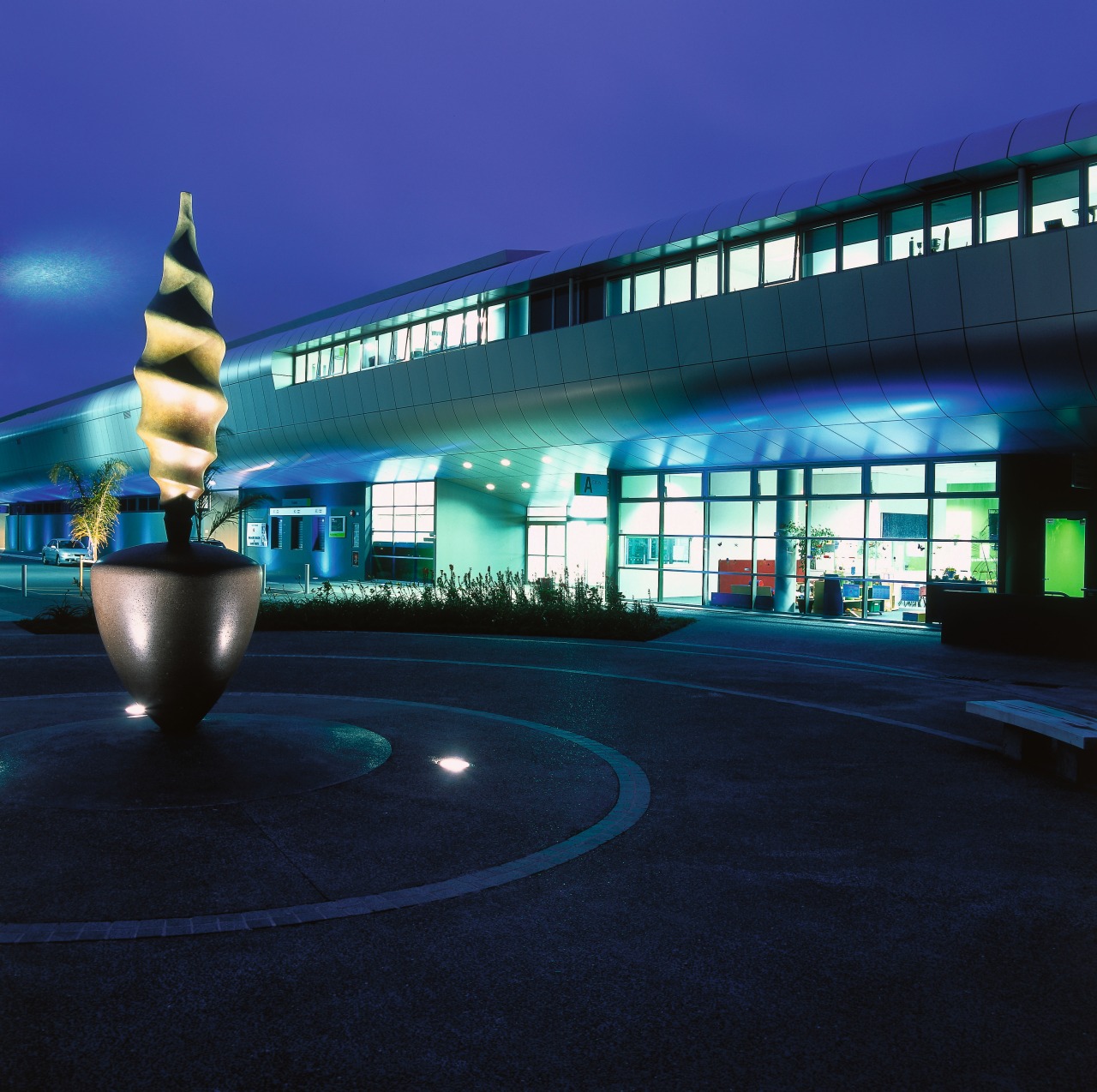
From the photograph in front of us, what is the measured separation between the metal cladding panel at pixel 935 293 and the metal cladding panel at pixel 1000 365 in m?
0.51

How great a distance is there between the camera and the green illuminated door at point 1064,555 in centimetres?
2267

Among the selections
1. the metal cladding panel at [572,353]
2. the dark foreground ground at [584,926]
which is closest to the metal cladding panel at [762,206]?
the metal cladding panel at [572,353]

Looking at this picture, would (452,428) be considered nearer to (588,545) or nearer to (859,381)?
(588,545)

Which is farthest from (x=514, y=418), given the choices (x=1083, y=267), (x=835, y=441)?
(x=1083, y=267)

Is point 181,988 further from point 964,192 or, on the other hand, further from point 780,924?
point 964,192

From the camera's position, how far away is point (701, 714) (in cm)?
1082

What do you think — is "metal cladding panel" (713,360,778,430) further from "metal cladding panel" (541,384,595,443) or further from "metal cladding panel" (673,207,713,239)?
"metal cladding panel" (541,384,595,443)

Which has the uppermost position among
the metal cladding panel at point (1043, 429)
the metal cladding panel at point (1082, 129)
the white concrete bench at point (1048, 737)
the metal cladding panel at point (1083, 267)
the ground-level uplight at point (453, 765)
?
the metal cladding panel at point (1082, 129)

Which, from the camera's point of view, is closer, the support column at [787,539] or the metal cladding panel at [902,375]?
the metal cladding panel at [902,375]

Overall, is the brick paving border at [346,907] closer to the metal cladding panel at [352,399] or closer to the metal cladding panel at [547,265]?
the metal cladding panel at [547,265]

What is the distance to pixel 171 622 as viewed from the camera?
316 inches

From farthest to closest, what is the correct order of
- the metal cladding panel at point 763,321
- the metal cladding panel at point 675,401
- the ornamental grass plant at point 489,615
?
the metal cladding panel at point 675,401, the metal cladding panel at point 763,321, the ornamental grass plant at point 489,615

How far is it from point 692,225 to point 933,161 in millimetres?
5929

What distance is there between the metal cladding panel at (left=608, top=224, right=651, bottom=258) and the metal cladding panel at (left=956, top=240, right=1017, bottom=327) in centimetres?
881
